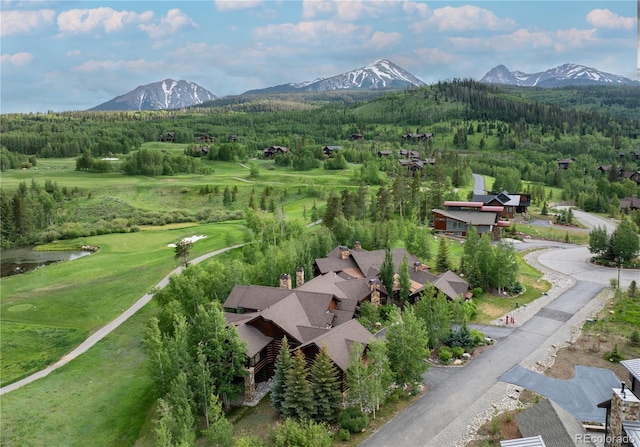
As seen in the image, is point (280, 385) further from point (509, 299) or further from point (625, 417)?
point (509, 299)

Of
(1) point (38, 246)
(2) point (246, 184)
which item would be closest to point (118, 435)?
(1) point (38, 246)

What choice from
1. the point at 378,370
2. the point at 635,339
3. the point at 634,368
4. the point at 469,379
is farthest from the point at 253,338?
the point at 635,339

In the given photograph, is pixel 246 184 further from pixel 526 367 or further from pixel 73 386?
pixel 526 367

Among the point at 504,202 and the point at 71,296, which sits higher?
the point at 504,202

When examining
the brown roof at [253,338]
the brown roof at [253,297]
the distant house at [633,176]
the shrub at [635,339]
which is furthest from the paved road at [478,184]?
the brown roof at [253,338]

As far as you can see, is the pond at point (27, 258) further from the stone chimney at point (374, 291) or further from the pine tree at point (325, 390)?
the pine tree at point (325, 390)

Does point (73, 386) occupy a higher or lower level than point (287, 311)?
lower

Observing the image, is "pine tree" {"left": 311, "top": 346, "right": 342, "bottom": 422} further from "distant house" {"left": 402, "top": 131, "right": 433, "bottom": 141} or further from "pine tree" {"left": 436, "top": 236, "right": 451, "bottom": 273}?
"distant house" {"left": 402, "top": 131, "right": 433, "bottom": 141}
